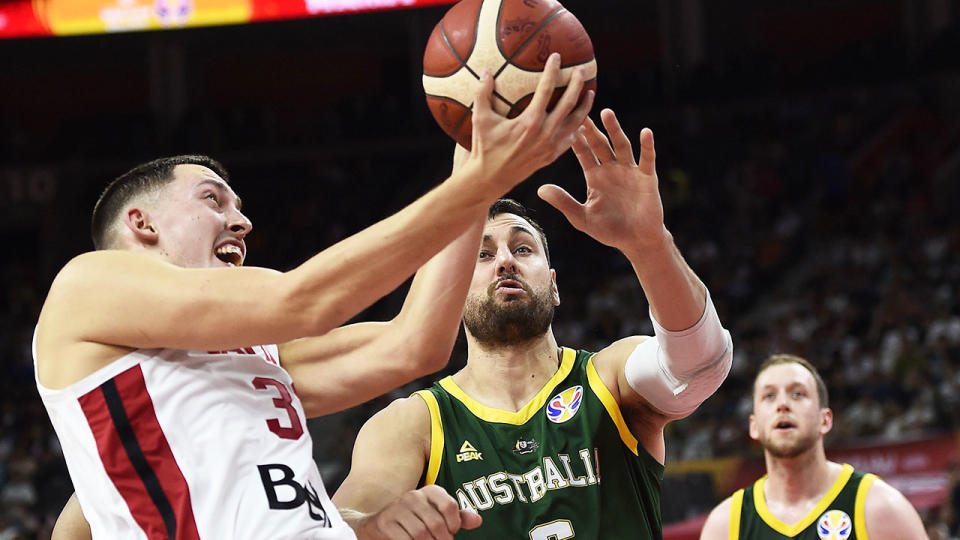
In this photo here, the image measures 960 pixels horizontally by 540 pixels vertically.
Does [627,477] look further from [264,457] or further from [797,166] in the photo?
[797,166]

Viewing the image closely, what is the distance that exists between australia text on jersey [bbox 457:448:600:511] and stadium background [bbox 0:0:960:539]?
6.87 metres

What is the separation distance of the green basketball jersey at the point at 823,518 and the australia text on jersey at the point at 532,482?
2.36 metres

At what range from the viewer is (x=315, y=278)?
241 cm

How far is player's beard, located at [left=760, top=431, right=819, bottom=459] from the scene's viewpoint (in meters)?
5.82

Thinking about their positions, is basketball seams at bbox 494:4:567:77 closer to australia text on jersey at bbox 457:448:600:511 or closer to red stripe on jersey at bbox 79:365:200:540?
red stripe on jersey at bbox 79:365:200:540

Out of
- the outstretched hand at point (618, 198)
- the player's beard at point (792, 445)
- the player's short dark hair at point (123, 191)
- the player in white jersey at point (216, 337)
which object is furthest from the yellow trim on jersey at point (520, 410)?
the player's beard at point (792, 445)

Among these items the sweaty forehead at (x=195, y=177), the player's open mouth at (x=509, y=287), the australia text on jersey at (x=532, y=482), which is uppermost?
the sweaty forehead at (x=195, y=177)

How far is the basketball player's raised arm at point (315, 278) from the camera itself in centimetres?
239

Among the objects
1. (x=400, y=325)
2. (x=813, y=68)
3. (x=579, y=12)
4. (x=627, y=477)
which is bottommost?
(x=627, y=477)

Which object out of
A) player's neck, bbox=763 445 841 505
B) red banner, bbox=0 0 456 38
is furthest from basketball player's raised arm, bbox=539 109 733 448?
red banner, bbox=0 0 456 38

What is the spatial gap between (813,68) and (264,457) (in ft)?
55.3

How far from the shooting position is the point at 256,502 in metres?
2.54

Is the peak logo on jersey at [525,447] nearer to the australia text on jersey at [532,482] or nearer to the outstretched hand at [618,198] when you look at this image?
the australia text on jersey at [532,482]

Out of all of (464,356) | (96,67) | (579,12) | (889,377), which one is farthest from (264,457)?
(96,67)
